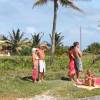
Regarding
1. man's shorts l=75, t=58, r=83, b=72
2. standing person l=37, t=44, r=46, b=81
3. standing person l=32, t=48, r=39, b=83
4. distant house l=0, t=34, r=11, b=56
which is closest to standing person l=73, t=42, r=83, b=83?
man's shorts l=75, t=58, r=83, b=72

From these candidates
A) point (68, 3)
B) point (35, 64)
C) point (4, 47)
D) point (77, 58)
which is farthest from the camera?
point (4, 47)

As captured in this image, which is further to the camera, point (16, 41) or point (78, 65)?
point (16, 41)

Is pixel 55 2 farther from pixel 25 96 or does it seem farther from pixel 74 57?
pixel 25 96

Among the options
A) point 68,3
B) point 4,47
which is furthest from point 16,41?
point 68,3

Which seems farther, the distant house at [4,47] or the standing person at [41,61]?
the distant house at [4,47]

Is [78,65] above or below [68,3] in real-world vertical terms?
below

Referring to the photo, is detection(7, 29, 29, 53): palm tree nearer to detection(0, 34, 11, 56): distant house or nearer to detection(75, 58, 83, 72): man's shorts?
detection(0, 34, 11, 56): distant house

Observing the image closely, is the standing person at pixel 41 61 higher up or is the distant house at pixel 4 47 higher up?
the distant house at pixel 4 47

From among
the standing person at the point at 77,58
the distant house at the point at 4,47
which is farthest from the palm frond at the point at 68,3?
the distant house at the point at 4,47

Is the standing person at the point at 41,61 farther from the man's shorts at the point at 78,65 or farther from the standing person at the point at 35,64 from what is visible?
the man's shorts at the point at 78,65

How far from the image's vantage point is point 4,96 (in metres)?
16.7

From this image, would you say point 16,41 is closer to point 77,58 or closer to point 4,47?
point 4,47

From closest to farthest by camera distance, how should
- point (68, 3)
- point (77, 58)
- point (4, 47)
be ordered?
point (77, 58), point (68, 3), point (4, 47)

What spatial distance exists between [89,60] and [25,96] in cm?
1653
